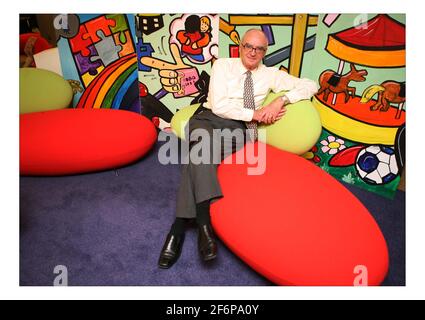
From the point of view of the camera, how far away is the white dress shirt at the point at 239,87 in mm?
2162

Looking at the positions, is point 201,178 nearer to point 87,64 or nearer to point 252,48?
point 252,48

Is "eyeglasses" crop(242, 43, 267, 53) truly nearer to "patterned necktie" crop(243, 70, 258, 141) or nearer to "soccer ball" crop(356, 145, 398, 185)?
"patterned necktie" crop(243, 70, 258, 141)

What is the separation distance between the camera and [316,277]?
4.59 feet

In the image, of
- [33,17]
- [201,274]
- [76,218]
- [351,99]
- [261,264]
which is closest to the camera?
[261,264]

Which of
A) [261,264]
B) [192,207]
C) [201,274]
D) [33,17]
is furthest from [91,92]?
[261,264]

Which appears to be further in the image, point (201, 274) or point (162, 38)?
point (162, 38)

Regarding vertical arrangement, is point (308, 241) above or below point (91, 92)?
below

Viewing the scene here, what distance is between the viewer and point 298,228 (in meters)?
1.54

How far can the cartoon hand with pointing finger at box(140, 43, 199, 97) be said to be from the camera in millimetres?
2852

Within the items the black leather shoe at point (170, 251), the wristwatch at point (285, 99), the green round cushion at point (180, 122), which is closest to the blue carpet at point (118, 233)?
the black leather shoe at point (170, 251)

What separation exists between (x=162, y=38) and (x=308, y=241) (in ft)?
7.36

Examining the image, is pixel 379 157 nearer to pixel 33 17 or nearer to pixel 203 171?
pixel 203 171

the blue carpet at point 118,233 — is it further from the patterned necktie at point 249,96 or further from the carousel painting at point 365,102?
the patterned necktie at point 249,96

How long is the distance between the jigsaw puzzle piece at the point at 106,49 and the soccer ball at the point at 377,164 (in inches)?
96.9
